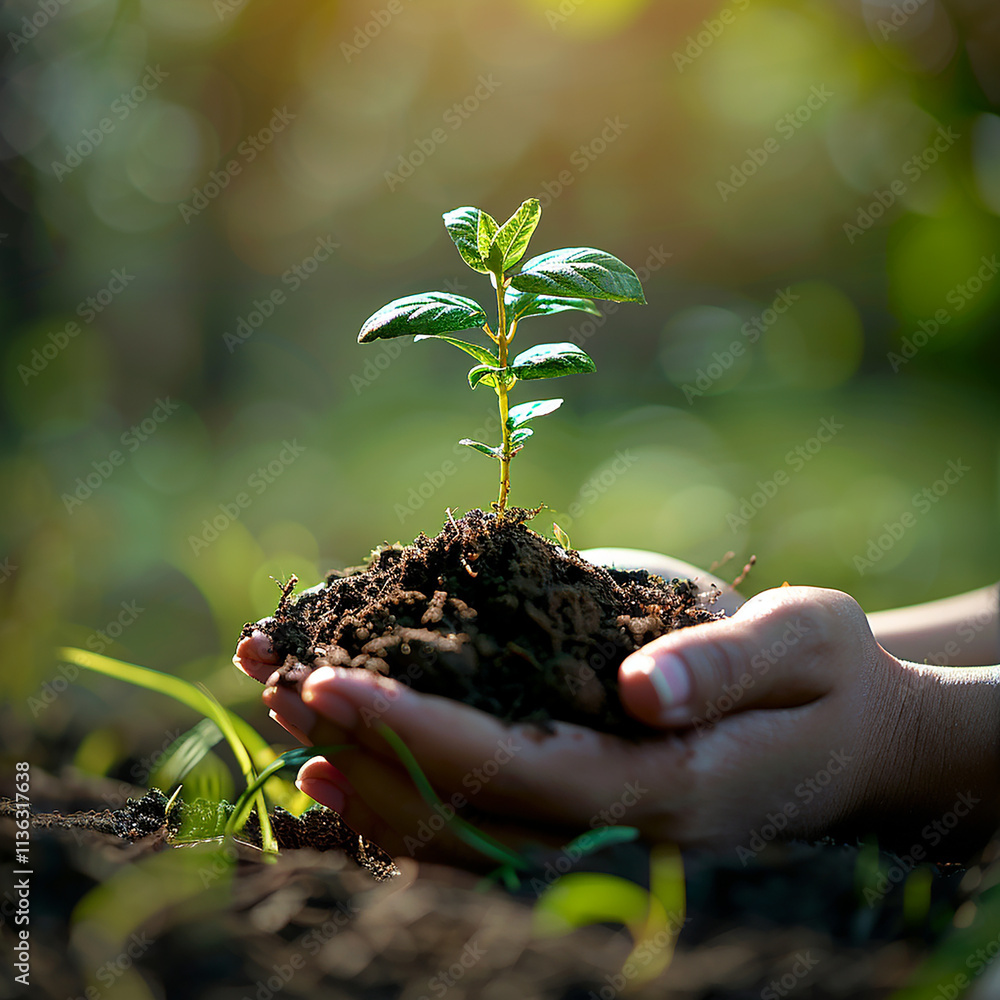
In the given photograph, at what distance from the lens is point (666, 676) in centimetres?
49

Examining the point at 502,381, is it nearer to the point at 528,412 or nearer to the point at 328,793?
the point at 528,412

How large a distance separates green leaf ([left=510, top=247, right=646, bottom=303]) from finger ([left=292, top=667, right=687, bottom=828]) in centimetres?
34

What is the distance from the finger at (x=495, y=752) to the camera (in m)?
Answer: 0.48

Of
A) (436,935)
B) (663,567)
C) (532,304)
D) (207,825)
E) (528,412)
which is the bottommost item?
(207,825)

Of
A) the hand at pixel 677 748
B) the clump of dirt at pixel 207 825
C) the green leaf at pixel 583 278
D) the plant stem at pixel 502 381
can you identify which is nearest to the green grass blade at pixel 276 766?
the hand at pixel 677 748

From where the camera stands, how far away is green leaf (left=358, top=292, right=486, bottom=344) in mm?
610

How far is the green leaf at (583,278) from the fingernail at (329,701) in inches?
13.9

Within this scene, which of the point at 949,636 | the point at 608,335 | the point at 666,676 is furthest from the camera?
the point at 608,335

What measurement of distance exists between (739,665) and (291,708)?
338 mm

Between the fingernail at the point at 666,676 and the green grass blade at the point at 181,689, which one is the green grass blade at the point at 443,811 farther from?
the green grass blade at the point at 181,689

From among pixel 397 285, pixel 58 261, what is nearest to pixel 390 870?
pixel 58 261

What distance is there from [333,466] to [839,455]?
1.94 meters

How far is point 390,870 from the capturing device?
2.17 ft

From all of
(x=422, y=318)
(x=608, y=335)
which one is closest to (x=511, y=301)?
(x=422, y=318)
